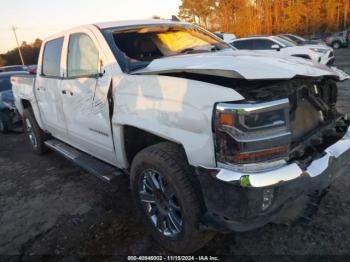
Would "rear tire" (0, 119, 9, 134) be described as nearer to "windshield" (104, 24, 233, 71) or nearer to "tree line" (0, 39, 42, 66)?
"windshield" (104, 24, 233, 71)

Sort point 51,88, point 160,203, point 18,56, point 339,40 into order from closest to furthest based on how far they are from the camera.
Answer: point 160,203, point 51,88, point 339,40, point 18,56

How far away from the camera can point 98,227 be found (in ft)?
11.0

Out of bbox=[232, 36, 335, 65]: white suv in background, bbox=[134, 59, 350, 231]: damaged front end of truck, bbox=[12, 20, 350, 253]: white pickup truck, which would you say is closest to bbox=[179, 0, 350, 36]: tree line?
bbox=[232, 36, 335, 65]: white suv in background

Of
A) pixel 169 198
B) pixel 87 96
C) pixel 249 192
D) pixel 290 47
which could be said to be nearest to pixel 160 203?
pixel 169 198

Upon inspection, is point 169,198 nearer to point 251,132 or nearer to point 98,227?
point 251,132

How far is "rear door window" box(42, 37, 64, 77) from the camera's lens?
4.41 m

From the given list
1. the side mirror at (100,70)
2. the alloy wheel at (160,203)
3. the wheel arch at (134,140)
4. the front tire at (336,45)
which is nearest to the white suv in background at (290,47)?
the side mirror at (100,70)

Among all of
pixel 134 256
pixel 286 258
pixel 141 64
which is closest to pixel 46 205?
pixel 134 256

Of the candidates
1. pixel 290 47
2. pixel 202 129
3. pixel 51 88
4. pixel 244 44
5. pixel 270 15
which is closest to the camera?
pixel 202 129

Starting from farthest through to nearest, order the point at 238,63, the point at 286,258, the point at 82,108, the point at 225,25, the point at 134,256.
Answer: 1. the point at 225,25
2. the point at 82,108
3. the point at 134,256
4. the point at 286,258
5. the point at 238,63

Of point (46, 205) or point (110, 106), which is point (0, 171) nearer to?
point (46, 205)

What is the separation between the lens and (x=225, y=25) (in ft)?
160

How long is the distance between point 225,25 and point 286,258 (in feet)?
162

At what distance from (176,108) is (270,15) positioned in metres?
48.5
